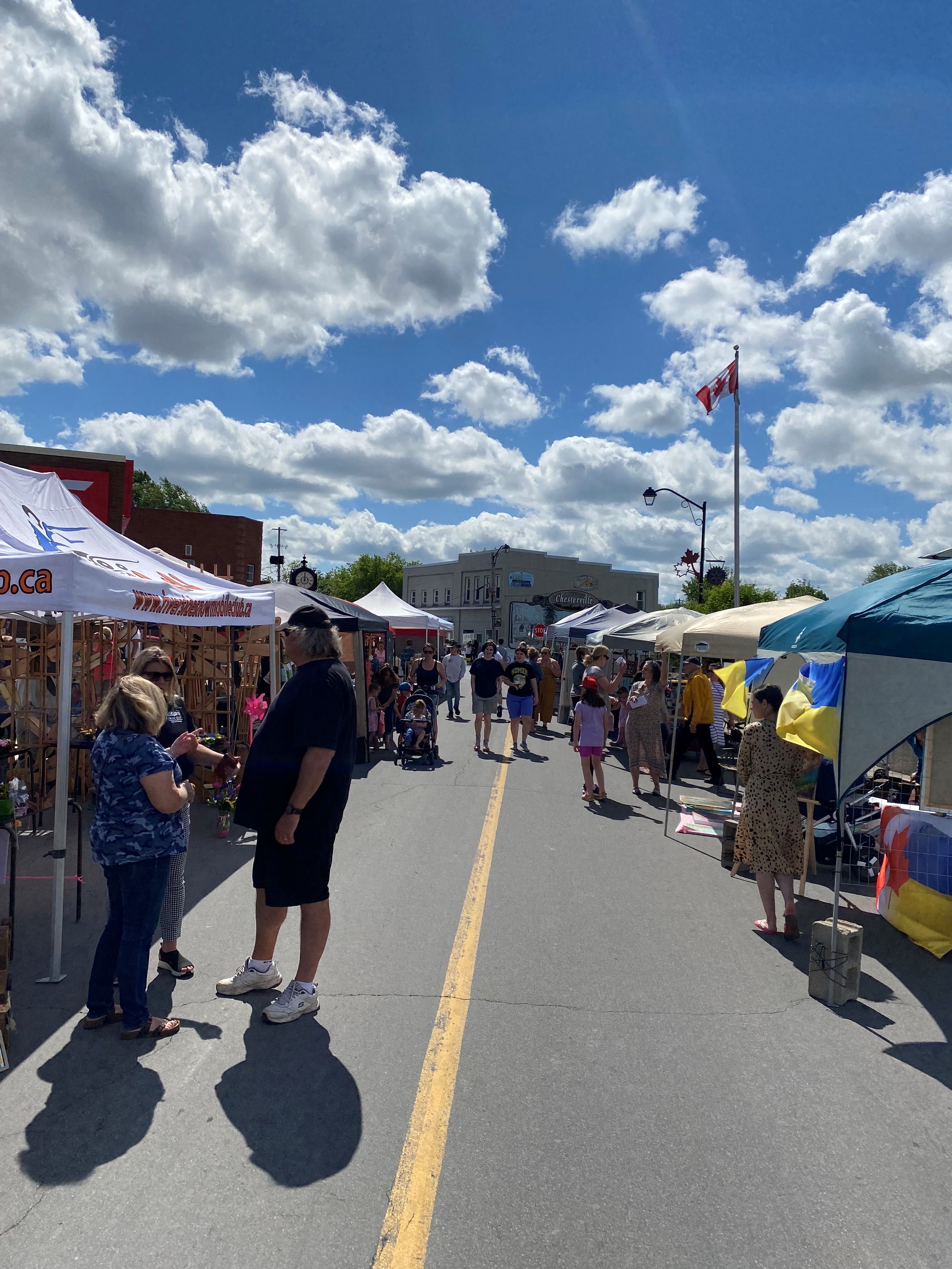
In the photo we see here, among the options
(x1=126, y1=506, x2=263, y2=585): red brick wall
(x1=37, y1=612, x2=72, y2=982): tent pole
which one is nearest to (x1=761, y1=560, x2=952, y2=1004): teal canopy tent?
(x1=37, y1=612, x2=72, y2=982): tent pole

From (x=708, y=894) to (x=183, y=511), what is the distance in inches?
1953

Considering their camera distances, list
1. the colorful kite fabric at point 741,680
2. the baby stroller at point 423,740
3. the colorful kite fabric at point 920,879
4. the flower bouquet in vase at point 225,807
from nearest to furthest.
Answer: the colorful kite fabric at point 920,879
the flower bouquet in vase at point 225,807
the colorful kite fabric at point 741,680
the baby stroller at point 423,740

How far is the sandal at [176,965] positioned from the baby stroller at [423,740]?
26.2 ft

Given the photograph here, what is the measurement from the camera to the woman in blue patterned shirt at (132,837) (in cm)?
375

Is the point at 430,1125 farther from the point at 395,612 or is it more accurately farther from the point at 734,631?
the point at 395,612

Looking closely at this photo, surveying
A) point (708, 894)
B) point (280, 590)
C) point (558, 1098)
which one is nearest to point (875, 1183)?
point (558, 1098)

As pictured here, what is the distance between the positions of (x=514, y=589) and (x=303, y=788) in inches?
3048

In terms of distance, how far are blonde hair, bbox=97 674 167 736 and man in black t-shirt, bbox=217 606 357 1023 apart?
50 cm

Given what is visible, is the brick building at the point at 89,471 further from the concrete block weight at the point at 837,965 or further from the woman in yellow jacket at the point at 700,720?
the concrete block weight at the point at 837,965

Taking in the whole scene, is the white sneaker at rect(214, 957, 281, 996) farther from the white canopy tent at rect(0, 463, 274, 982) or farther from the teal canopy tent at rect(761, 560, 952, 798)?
the teal canopy tent at rect(761, 560, 952, 798)

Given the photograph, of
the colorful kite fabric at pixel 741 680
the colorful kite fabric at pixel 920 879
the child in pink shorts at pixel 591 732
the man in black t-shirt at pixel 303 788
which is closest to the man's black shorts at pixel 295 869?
the man in black t-shirt at pixel 303 788

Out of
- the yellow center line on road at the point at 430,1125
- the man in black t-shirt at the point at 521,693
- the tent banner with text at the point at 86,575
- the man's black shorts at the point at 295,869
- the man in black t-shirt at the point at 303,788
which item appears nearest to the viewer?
the yellow center line on road at the point at 430,1125

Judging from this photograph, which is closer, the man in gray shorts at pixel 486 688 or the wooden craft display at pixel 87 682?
the wooden craft display at pixel 87 682

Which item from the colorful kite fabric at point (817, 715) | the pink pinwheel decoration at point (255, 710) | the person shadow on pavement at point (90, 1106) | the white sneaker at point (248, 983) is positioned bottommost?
the person shadow on pavement at point (90, 1106)
